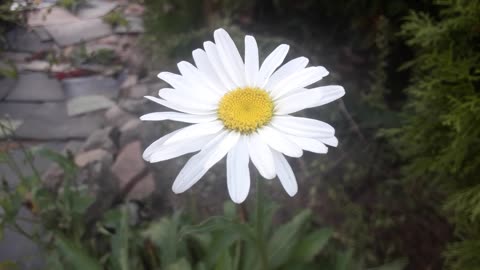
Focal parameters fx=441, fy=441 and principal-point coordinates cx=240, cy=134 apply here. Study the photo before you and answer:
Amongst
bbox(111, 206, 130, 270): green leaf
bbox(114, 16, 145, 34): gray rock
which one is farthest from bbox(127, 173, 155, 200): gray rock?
bbox(114, 16, 145, 34): gray rock

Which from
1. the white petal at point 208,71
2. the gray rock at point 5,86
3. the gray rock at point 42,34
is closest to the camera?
the white petal at point 208,71

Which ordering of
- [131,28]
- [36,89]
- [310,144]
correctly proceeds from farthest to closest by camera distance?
[131,28]
[36,89]
[310,144]

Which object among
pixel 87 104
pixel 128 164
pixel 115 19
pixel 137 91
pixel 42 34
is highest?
pixel 115 19

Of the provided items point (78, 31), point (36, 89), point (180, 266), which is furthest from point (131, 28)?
point (180, 266)

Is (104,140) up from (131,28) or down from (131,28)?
down

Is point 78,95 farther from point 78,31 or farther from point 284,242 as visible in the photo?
point 284,242

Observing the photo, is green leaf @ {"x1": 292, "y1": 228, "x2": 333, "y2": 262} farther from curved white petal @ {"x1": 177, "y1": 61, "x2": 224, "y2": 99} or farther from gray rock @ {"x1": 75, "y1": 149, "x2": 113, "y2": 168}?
gray rock @ {"x1": 75, "y1": 149, "x2": 113, "y2": 168}

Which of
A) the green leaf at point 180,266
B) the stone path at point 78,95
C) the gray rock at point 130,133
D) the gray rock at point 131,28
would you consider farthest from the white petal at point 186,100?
the gray rock at point 131,28

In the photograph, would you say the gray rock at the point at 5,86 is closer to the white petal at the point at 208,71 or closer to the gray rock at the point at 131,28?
the gray rock at the point at 131,28
